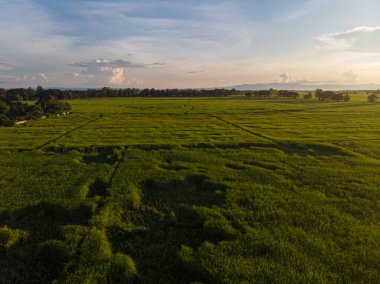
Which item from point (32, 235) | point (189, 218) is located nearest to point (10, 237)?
point (32, 235)

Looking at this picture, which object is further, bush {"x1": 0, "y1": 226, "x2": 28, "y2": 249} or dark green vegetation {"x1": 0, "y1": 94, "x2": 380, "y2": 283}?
bush {"x1": 0, "y1": 226, "x2": 28, "y2": 249}

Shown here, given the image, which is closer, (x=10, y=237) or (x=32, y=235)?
(x=10, y=237)

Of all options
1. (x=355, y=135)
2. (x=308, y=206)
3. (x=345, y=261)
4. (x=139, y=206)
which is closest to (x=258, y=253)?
(x=345, y=261)

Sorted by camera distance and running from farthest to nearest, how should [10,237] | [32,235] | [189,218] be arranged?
[189,218]
[32,235]
[10,237]

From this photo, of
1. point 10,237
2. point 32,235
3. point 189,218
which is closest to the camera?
point 10,237

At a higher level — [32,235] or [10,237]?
[10,237]

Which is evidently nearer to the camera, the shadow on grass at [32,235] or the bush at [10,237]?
the shadow on grass at [32,235]

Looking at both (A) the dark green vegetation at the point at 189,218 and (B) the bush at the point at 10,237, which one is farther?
(B) the bush at the point at 10,237

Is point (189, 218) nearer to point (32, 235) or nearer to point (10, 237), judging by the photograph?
point (32, 235)
